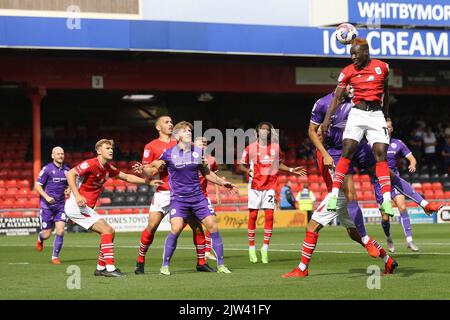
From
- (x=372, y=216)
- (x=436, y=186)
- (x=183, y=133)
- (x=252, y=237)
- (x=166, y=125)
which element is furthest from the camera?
(x=436, y=186)

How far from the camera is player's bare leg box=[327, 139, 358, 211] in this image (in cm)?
1289

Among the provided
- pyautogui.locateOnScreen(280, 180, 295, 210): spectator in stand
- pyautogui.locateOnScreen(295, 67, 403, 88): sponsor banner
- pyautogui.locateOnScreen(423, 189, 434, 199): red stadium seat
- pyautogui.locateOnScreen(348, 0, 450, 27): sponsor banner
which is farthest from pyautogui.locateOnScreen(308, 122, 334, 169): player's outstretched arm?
pyautogui.locateOnScreen(295, 67, 403, 88): sponsor banner

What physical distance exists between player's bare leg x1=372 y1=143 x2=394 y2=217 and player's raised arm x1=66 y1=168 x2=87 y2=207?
181 inches

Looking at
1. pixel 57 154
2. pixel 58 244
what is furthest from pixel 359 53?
pixel 57 154

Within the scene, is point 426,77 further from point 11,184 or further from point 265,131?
point 265,131

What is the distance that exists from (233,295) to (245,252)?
9.17 metres

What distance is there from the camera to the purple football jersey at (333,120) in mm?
13352

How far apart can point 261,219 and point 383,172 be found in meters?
22.2

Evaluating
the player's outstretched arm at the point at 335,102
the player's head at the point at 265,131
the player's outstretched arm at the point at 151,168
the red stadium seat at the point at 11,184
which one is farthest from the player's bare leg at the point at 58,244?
the red stadium seat at the point at 11,184

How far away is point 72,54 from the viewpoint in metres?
37.7

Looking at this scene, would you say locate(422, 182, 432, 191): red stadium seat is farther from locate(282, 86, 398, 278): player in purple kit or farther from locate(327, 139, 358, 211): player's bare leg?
locate(327, 139, 358, 211): player's bare leg

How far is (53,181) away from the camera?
70.9 ft

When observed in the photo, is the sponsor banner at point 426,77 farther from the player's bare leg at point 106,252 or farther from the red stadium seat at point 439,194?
the player's bare leg at point 106,252
